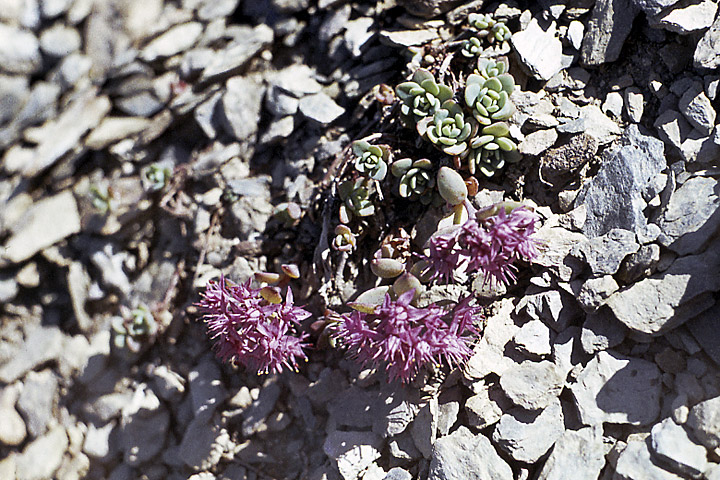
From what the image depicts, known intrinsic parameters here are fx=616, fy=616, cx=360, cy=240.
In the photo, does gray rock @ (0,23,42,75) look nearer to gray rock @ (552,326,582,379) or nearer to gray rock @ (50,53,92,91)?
gray rock @ (50,53,92,91)

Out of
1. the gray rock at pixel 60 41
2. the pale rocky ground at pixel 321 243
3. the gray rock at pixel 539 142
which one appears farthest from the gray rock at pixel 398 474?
the gray rock at pixel 60 41

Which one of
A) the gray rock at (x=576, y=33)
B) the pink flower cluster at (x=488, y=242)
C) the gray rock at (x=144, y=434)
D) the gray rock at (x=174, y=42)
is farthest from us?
the gray rock at (x=174, y=42)

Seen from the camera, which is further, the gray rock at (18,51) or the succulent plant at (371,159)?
the gray rock at (18,51)

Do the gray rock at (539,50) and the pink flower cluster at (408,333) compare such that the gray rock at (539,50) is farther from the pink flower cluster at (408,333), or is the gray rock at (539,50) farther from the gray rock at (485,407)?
the gray rock at (485,407)

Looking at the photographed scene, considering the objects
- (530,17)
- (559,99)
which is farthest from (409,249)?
(530,17)

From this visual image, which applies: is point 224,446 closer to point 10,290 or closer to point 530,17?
point 10,290
